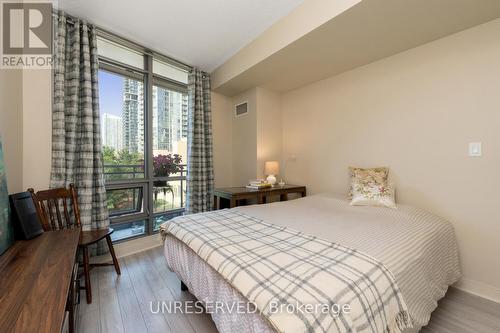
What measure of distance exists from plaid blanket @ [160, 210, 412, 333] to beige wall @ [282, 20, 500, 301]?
150cm

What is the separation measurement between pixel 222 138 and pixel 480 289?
339 centimetres

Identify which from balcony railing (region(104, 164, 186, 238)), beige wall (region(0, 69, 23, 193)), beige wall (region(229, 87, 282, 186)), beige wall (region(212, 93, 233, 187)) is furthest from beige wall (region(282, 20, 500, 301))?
beige wall (region(0, 69, 23, 193))

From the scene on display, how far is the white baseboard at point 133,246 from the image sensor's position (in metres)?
2.33

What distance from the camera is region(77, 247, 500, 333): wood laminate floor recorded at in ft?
4.50

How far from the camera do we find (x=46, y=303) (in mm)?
772

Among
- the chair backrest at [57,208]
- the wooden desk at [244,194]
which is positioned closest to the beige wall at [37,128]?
the chair backrest at [57,208]

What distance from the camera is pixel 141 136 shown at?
2758 mm

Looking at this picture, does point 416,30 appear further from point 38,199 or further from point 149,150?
point 38,199

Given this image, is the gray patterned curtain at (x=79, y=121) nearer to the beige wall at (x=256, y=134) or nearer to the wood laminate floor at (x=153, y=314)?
the wood laminate floor at (x=153, y=314)

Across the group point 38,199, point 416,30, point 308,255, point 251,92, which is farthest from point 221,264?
point 251,92

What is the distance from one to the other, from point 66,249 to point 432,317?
2506 mm

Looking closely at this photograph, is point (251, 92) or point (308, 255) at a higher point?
point (251, 92)

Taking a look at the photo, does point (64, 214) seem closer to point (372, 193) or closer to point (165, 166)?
point (165, 166)

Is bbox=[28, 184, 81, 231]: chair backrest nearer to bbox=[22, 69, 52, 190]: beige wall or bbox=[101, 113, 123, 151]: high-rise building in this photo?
bbox=[22, 69, 52, 190]: beige wall
